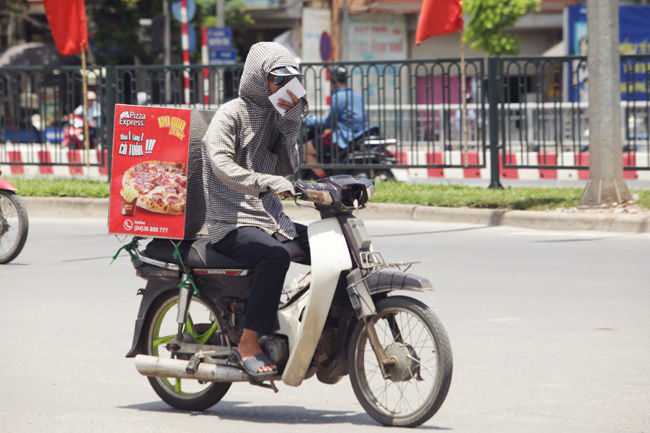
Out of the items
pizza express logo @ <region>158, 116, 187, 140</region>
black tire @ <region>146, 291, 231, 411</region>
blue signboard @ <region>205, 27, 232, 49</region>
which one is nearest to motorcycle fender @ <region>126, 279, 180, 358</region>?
black tire @ <region>146, 291, 231, 411</region>

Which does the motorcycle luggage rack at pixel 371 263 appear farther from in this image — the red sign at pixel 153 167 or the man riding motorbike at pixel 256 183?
the red sign at pixel 153 167

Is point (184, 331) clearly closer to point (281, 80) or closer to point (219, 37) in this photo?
point (281, 80)

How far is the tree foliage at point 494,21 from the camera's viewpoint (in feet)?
103

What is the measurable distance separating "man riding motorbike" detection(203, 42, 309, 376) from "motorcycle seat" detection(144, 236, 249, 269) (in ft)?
0.13

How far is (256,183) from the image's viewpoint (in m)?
4.58

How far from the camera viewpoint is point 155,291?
5.11m

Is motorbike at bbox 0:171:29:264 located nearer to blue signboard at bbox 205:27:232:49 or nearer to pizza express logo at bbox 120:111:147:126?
pizza express logo at bbox 120:111:147:126

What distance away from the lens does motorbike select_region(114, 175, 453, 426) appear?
445 cm

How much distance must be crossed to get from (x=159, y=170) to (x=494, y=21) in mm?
27650

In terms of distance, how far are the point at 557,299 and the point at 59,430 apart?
3986mm

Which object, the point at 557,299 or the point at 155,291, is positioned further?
the point at 557,299

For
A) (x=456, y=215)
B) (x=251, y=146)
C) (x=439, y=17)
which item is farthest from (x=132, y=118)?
(x=439, y=17)

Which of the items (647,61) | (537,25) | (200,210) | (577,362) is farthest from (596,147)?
(537,25)

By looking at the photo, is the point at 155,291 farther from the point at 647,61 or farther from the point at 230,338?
the point at 647,61
